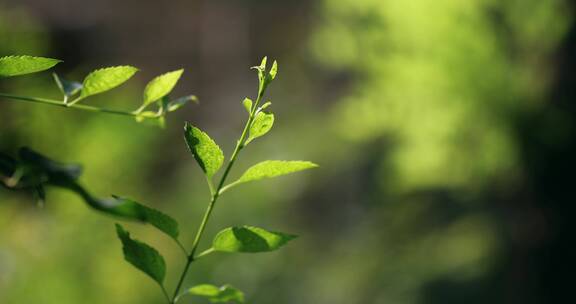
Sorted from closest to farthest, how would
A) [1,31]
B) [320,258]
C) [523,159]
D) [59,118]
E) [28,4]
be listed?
[1,31] < [59,118] < [523,159] < [320,258] < [28,4]

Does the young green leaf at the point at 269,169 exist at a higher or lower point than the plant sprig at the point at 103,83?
lower

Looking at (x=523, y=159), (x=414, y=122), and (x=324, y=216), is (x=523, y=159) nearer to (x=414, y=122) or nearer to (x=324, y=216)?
(x=414, y=122)

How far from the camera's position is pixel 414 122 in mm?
1692

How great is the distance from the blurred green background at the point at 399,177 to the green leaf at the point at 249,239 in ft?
2.42

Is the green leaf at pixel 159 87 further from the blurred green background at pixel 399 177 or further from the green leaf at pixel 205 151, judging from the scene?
the blurred green background at pixel 399 177

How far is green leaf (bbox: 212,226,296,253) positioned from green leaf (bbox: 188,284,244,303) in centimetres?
1

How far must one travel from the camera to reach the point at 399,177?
1788 mm

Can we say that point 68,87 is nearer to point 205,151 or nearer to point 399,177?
point 205,151

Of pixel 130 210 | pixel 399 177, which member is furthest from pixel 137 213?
pixel 399 177

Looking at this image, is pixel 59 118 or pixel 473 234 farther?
pixel 473 234

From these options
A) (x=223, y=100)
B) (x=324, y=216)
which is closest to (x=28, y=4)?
(x=223, y=100)

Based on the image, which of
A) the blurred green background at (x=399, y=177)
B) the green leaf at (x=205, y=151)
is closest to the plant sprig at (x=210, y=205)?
the green leaf at (x=205, y=151)

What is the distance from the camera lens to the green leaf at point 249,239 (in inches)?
8.2

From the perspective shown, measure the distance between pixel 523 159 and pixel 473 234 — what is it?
0.76 ft
